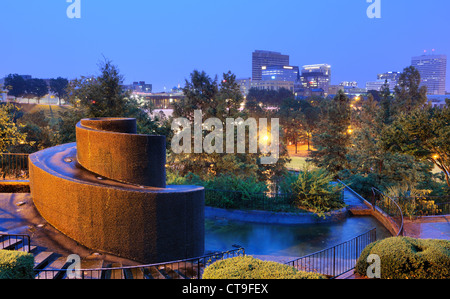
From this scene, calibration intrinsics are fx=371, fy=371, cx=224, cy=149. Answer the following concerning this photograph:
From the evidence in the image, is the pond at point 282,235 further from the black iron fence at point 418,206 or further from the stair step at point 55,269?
the stair step at point 55,269

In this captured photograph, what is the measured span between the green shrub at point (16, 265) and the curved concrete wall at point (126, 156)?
11.7 feet

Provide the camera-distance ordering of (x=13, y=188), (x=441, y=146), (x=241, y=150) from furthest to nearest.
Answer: (x=241, y=150) < (x=441, y=146) < (x=13, y=188)

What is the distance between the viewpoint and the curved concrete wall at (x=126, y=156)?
9.04 m

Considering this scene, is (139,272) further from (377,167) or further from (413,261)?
(377,167)

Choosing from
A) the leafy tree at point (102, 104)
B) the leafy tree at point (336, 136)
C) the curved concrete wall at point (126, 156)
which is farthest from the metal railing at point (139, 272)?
the leafy tree at point (336, 136)

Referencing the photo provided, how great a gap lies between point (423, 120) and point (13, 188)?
14975 mm

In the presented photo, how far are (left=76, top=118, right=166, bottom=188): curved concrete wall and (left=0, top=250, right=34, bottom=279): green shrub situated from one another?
3571 millimetres

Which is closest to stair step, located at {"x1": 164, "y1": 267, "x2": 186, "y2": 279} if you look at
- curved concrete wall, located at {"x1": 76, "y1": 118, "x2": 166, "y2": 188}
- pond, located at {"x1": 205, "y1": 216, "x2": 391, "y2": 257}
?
curved concrete wall, located at {"x1": 76, "y1": 118, "x2": 166, "y2": 188}

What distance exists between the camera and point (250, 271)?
5.68m

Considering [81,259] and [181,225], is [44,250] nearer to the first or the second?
[81,259]

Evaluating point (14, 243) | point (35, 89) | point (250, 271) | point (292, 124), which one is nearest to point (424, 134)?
point (250, 271)

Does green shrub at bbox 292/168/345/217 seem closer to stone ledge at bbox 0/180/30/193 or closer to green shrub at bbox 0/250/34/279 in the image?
stone ledge at bbox 0/180/30/193

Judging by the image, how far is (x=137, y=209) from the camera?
8297 millimetres
